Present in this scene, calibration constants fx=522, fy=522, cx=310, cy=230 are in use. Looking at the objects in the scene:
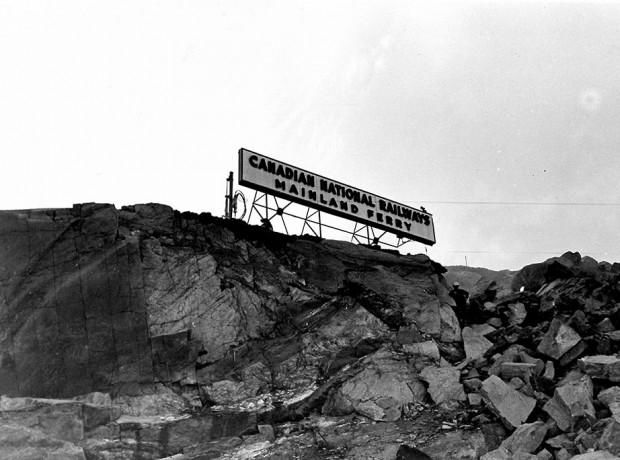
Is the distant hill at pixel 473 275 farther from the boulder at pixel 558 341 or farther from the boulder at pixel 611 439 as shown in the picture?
the boulder at pixel 611 439

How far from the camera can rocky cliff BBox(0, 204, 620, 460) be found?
1278 centimetres

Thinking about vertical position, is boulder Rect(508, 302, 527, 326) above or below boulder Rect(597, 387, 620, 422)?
above

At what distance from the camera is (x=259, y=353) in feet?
51.7

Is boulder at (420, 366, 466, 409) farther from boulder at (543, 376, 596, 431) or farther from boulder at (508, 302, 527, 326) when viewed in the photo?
boulder at (508, 302, 527, 326)

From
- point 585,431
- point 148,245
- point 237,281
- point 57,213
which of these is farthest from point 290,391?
point 57,213

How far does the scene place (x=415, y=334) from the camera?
16922 millimetres

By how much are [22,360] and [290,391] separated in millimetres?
7228

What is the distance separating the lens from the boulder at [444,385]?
13966mm

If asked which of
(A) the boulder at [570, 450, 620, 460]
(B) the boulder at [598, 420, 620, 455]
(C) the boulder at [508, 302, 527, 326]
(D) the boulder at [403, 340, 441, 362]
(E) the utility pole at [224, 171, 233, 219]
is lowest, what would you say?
(A) the boulder at [570, 450, 620, 460]

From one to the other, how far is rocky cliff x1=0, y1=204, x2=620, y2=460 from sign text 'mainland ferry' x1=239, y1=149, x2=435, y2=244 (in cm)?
284

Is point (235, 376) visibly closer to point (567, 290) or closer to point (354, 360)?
point (354, 360)

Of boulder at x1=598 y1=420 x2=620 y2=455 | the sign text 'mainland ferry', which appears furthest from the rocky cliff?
the sign text 'mainland ferry'

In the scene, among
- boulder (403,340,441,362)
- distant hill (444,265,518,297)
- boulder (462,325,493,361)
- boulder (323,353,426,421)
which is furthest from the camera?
distant hill (444,265,518,297)

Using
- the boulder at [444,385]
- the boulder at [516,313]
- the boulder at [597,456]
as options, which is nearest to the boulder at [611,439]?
the boulder at [597,456]
